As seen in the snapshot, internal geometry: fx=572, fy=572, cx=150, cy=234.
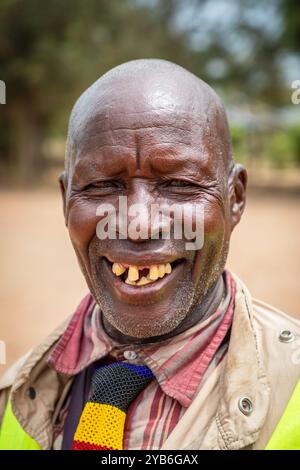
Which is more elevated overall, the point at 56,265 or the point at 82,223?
the point at 82,223

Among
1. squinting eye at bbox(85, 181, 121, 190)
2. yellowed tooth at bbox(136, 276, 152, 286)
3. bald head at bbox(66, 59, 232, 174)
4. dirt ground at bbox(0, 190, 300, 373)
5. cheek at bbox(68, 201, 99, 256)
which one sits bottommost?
dirt ground at bbox(0, 190, 300, 373)

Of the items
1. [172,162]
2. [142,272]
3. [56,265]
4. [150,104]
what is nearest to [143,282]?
[142,272]

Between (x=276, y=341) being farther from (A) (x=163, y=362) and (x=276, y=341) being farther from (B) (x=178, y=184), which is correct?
(B) (x=178, y=184)

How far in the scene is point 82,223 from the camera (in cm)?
181

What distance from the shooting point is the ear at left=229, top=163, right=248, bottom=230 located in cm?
197

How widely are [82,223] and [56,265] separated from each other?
781cm

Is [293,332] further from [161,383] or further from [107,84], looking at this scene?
[107,84]

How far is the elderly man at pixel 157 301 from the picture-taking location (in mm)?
1646

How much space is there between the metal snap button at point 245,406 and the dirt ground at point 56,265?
3.90 meters

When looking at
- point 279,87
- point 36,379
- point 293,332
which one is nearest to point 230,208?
point 293,332

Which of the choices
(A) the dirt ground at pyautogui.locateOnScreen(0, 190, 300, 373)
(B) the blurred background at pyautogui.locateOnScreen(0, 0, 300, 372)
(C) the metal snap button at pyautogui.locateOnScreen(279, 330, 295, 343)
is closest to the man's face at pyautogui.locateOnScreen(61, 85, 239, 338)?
(C) the metal snap button at pyautogui.locateOnScreen(279, 330, 295, 343)

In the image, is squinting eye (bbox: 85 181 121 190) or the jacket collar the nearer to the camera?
the jacket collar

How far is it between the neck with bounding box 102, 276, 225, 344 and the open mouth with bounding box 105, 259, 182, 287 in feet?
0.67

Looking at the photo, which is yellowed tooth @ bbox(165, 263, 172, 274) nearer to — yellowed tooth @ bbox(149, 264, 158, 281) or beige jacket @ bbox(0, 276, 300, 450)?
yellowed tooth @ bbox(149, 264, 158, 281)
